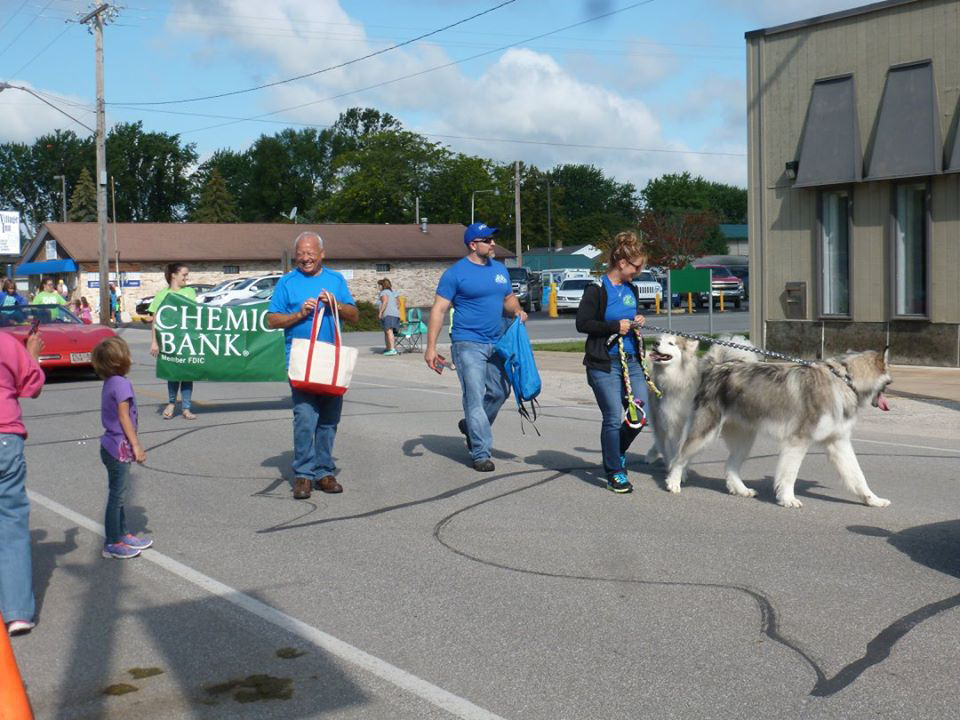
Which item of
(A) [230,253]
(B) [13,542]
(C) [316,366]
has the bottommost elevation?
(B) [13,542]

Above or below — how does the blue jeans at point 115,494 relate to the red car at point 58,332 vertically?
below

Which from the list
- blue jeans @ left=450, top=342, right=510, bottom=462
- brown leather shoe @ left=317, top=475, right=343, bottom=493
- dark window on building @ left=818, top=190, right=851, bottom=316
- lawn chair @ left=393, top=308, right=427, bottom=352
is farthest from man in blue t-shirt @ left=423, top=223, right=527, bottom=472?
lawn chair @ left=393, top=308, right=427, bottom=352

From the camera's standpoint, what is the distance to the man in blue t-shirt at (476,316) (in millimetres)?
9484

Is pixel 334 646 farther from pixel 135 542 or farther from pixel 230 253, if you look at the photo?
pixel 230 253

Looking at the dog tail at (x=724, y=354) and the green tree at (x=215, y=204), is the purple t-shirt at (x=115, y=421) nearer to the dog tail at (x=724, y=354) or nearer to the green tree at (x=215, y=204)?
the dog tail at (x=724, y=354)

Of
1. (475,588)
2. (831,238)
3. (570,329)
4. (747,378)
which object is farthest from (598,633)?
(570,329)

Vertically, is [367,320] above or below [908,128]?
below

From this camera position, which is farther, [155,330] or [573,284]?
[573,284]

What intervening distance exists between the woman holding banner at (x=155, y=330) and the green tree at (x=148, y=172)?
104m

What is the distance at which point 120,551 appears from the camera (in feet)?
23.0

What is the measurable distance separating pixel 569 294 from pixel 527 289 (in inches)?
183

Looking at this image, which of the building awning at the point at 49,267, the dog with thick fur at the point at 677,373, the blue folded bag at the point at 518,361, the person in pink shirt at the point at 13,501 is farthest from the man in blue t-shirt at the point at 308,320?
the building awning at the point at 49,267

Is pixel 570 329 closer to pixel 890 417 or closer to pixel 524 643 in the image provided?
pixel 890 417

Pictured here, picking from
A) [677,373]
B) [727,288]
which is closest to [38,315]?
[677,373]
